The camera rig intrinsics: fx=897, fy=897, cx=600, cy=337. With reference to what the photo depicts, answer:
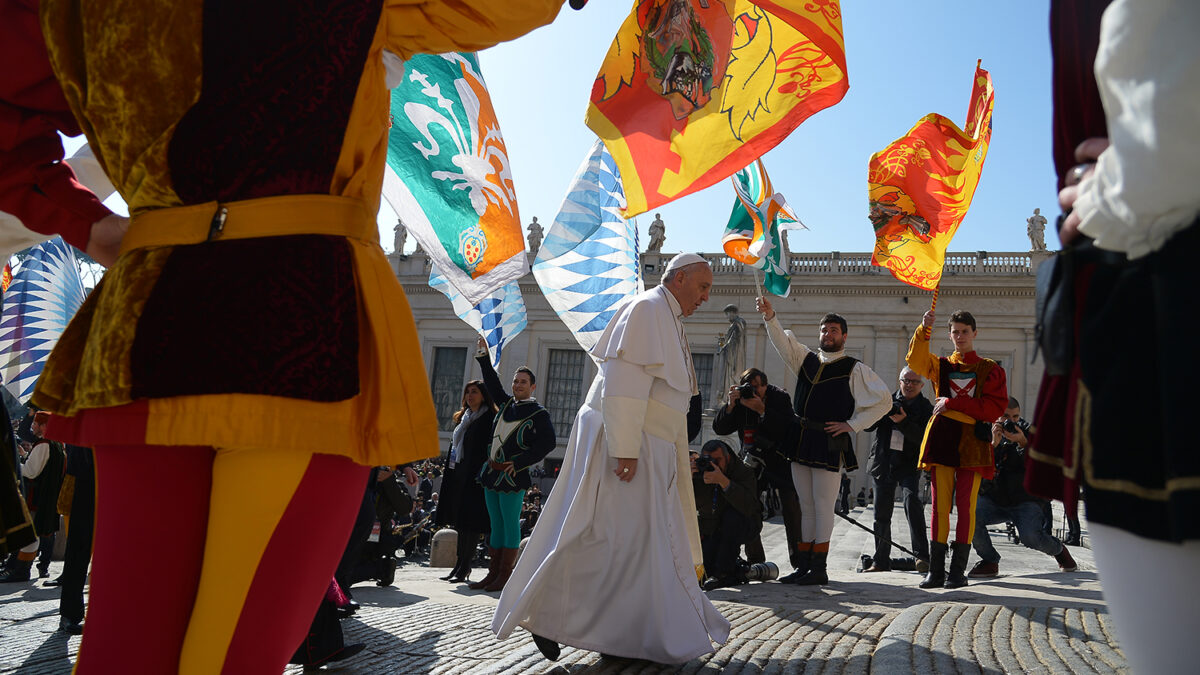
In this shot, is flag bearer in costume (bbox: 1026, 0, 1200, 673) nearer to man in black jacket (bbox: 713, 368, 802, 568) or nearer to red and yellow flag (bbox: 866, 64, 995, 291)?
red and yellow flag (bbox: 866, 64, 995, 291)

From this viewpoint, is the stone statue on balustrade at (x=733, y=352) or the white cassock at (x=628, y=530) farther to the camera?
the stone statue on balustrade at (x=733, y=352)

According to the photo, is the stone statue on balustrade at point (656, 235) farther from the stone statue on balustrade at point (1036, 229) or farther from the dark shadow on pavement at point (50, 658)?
the dark shadow on pavement at point (50, 658)

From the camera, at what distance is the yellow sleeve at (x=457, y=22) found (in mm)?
1717

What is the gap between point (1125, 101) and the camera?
3.93 feet

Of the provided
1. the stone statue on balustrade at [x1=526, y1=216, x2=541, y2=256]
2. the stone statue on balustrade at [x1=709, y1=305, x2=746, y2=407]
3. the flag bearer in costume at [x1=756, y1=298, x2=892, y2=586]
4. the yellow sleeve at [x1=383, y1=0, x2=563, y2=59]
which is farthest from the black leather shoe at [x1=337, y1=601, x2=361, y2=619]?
the stone statue on balustrade at [x1=526, y1=216, x2=541, y2=256]

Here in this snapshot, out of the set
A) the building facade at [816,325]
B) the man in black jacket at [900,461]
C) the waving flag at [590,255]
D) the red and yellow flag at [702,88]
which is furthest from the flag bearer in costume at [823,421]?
the building facade at [816,325]

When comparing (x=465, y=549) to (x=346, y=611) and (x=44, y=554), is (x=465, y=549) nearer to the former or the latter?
(x=346, y=611)

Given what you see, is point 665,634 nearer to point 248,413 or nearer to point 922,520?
point 248,413

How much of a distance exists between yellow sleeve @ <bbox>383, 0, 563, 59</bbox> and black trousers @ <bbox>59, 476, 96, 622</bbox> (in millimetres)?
4478

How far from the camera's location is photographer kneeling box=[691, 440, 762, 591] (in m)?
7.45

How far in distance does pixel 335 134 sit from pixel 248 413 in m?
0.52

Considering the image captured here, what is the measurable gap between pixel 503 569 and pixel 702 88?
5.00 metres

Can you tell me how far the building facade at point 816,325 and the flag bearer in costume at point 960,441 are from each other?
2182 cm

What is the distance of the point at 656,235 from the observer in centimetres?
3672
